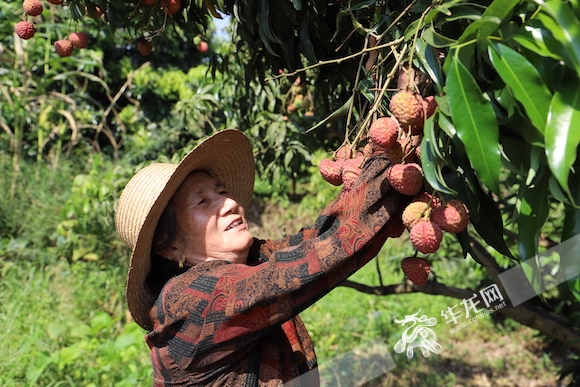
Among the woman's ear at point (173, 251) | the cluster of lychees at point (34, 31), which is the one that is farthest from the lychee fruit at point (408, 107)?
the cluster of lychees at point (34, 31)

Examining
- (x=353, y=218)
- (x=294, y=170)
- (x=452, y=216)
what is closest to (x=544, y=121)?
(x=452, y=216)

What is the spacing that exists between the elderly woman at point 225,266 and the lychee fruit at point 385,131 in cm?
11

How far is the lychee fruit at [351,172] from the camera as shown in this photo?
89 cm

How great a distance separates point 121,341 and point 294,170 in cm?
111

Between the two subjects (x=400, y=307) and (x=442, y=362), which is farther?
(x=400, y=307)

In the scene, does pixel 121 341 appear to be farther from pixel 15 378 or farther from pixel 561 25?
pixel 561 25

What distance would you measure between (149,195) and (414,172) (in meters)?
0.59

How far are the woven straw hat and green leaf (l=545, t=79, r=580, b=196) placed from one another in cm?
75

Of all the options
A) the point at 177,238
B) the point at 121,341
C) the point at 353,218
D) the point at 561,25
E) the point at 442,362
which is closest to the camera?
the point at 561,25

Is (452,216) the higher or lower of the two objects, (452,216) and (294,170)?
the lower

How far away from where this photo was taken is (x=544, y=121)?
0.56m

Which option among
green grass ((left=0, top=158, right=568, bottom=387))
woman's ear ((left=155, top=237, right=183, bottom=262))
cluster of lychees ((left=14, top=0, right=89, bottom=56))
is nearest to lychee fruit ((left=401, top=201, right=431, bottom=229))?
woman's ear ((left=155, top=237, right=183, bottom=262))

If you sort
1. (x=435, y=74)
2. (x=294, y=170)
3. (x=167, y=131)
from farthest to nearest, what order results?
(x=167, y=131)
(x=294, y=170)
(x=435, y=74)

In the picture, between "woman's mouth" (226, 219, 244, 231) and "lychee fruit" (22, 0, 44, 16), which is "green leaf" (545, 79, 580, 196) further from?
"lychee fruit" (22, 0, 44, 16)
